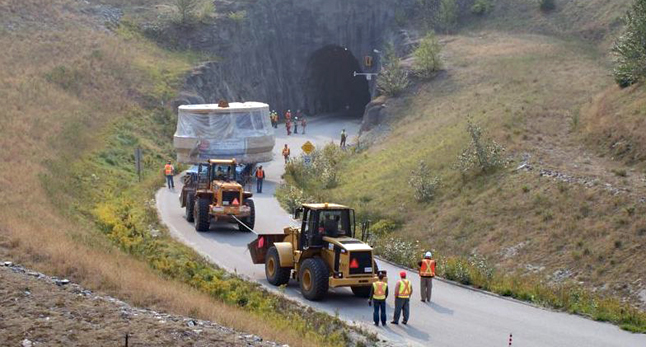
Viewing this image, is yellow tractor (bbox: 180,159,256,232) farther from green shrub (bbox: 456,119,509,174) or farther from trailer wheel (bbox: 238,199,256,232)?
green shrub (bbox: 456,119,509,174)

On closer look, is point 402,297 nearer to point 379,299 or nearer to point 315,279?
point 379,299

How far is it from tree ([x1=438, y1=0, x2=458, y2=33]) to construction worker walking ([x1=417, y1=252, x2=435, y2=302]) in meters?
45.9

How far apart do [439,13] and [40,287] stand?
53.6m

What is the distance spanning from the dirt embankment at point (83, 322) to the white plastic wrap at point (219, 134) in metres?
23.0

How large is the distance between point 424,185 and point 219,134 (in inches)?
483

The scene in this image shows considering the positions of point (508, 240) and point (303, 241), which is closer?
point (303, 241)

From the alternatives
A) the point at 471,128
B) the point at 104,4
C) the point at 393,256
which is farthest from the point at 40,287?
the point at 104,4

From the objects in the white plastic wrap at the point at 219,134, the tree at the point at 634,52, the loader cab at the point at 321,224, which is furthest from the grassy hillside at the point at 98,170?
the tree at the point at 634,52

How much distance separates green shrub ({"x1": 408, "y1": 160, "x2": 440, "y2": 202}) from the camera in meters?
30.8

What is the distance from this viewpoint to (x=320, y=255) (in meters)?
20.1

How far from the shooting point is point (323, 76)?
7369 centimetres

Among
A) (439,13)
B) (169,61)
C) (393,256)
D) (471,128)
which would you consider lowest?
(393,256)

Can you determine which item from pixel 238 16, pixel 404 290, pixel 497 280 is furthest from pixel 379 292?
pixel 238 16

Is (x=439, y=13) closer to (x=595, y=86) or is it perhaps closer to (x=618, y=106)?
(x=595, y=86)
